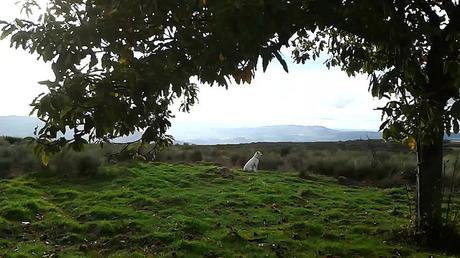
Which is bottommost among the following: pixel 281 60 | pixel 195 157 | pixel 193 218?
pixel 193 218

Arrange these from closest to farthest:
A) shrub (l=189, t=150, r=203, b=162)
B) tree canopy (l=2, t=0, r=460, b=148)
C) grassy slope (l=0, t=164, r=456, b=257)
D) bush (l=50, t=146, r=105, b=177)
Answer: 1. tree canopy (l=2, t=0, r=460, b=148)
2. grassy slope (l=0, t=164, r=456, b=257)
3. bush (l=50, t=146, r=105, b=177)
4. shrub (l=189, t=150, r=203, b=162)

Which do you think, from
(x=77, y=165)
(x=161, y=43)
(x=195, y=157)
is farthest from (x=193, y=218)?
(x=195, y=157)

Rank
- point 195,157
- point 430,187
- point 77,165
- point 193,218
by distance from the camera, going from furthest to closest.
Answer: point 195,157 → point 77,165 → point 193,218 → point 430,187

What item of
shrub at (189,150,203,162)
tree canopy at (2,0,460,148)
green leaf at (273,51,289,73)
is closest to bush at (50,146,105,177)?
shrub at (189,150,203,162)

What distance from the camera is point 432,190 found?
8.85 m

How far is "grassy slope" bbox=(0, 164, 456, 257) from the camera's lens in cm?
846

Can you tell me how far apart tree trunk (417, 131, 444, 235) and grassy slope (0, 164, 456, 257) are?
0.62 m

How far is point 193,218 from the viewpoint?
1070 cm

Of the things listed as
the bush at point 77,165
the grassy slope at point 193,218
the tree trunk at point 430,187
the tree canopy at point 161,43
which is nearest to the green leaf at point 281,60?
the tree canopy at point 161,43

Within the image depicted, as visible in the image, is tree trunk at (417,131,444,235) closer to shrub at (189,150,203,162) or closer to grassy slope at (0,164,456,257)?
grassy slope at (0,164,456,257)

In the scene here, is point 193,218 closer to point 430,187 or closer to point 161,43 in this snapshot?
point 430,187

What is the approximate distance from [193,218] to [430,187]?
4.79 m

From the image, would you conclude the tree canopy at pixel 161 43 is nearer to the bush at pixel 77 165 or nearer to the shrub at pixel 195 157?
the bush at pixel 77 165

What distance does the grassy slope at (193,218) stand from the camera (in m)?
8.46
